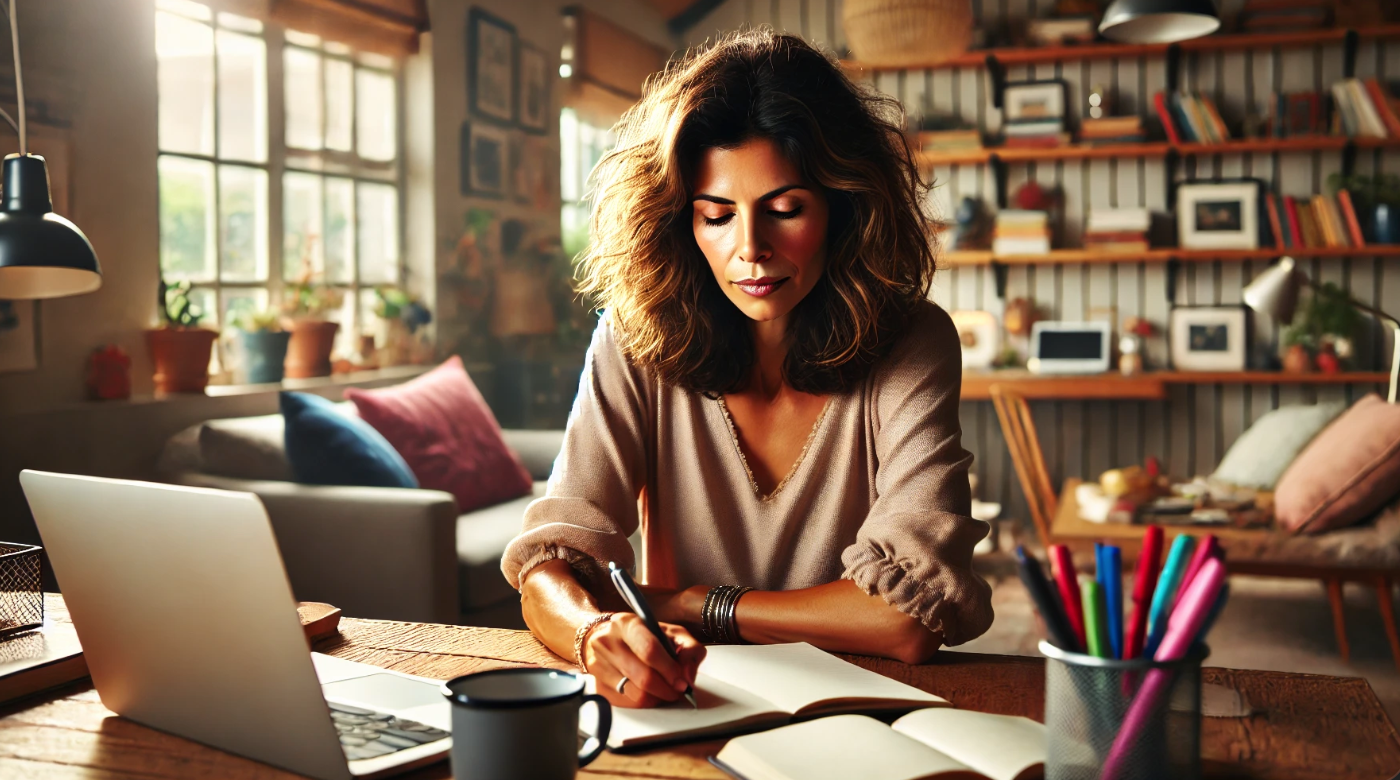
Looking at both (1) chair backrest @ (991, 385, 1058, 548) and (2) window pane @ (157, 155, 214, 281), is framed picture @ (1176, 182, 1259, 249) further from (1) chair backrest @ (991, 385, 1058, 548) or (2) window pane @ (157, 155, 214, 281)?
(2) window pane @ (157, 155, 214, 281)

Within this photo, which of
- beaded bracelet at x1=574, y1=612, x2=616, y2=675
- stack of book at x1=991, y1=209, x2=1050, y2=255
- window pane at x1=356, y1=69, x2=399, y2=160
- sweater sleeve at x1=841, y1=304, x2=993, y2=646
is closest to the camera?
beaded bracelet at x1=574, y1=612, x2=616, y2=675

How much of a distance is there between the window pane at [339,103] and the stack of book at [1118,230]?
3.33 meters

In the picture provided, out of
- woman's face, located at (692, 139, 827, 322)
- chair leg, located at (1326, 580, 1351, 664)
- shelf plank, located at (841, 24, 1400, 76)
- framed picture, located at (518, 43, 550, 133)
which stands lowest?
chair leg, located at (1326, 580, 1351, 664)

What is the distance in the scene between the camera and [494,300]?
482 cm

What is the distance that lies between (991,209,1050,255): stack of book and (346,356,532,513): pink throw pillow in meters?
2.80

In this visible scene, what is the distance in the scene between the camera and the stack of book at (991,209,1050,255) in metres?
5.21

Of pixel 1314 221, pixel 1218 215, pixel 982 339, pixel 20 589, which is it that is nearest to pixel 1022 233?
pixel 982 339

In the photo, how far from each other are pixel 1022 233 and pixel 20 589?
4.81 m

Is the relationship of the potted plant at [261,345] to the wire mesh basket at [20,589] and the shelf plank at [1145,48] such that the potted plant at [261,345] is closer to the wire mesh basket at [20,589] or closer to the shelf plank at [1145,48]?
the wire mesh basket at [20,589]

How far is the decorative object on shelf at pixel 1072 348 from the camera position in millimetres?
5148

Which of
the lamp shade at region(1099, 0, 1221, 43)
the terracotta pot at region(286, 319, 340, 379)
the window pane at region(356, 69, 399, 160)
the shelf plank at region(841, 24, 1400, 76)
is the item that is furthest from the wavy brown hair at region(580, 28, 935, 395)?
the shelf plank at region(841, 24, 1400, 76)

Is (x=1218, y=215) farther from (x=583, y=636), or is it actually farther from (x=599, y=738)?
(x=599, y=738)

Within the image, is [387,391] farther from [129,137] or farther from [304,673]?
[304,673]

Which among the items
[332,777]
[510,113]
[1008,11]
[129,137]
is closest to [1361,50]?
[1008,11]
